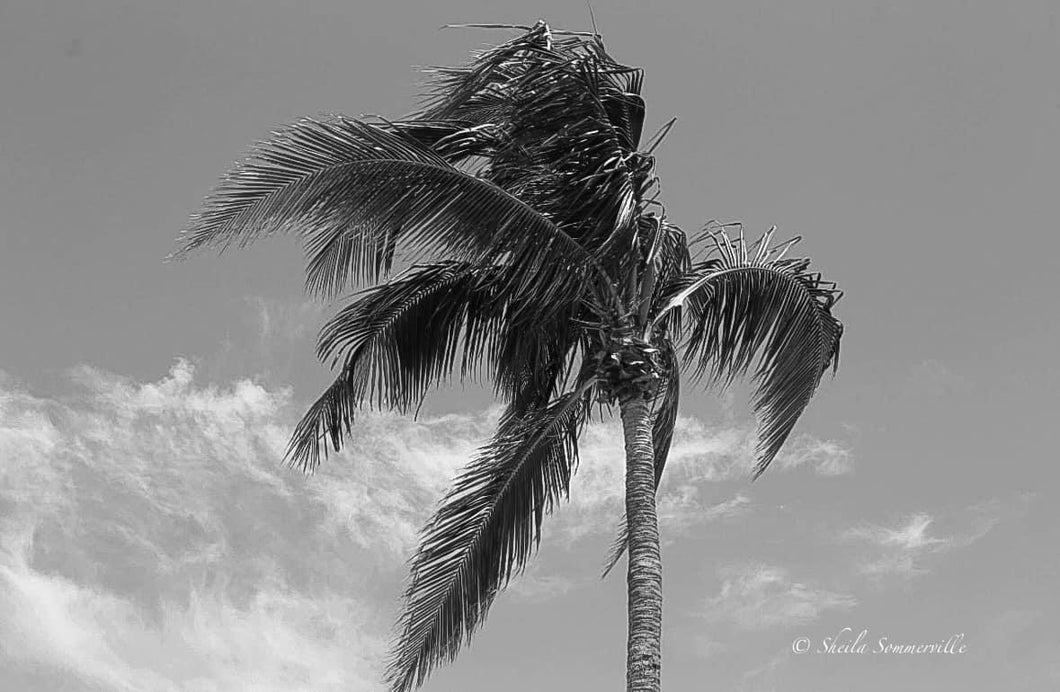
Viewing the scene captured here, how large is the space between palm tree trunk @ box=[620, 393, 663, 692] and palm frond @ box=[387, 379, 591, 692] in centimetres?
65

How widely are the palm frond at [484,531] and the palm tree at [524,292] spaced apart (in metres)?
0.02

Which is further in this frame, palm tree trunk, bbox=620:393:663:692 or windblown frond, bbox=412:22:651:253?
windblown frond, bbox=412:22:651:253

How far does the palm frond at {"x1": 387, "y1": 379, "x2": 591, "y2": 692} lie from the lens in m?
10.8

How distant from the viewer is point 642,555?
944 cm

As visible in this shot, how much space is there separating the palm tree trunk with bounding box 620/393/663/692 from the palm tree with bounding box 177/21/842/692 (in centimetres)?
2

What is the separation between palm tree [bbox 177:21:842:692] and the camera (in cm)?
951

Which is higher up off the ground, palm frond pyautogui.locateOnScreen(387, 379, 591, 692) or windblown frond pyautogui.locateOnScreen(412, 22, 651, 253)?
windblown frond pyautogui.locateOnScreen(412, 22, 651, 253)

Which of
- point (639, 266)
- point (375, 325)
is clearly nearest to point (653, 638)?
point (639, 266)

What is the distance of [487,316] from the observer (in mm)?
11719

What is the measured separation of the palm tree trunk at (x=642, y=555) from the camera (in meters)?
8.99

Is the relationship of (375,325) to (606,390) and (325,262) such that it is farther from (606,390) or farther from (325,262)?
(606,390)

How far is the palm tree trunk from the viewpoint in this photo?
29.5 ft

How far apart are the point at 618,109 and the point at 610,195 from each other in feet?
3.24

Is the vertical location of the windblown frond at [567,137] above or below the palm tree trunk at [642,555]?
above
